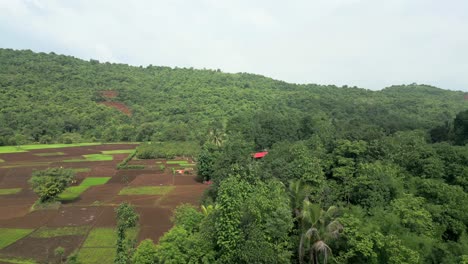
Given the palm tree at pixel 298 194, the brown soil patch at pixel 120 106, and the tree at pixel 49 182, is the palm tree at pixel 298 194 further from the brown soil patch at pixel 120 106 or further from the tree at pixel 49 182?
the brown soil patch at pixel 120 106

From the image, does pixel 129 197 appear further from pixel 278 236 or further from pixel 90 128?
pixel 90 128

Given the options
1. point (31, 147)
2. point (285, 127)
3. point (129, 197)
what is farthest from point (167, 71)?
point (129, 197)

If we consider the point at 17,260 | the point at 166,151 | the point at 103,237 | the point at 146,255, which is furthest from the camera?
the point at 166,151

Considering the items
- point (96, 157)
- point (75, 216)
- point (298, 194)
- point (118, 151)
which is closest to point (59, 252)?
point (75, 216)

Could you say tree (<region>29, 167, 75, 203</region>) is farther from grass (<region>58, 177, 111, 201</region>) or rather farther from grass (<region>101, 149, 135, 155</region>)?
grass (<region>101, 149, 135, 155</region>)

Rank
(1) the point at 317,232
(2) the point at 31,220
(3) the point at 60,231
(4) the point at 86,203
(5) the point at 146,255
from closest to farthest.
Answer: (1) the point at 317,232
(5) the point at 146,255
(3) the point at 60,231
(2) the point at 31,220
(4) the point at 86,203

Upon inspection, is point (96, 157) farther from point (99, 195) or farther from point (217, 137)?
point (99, 195)
